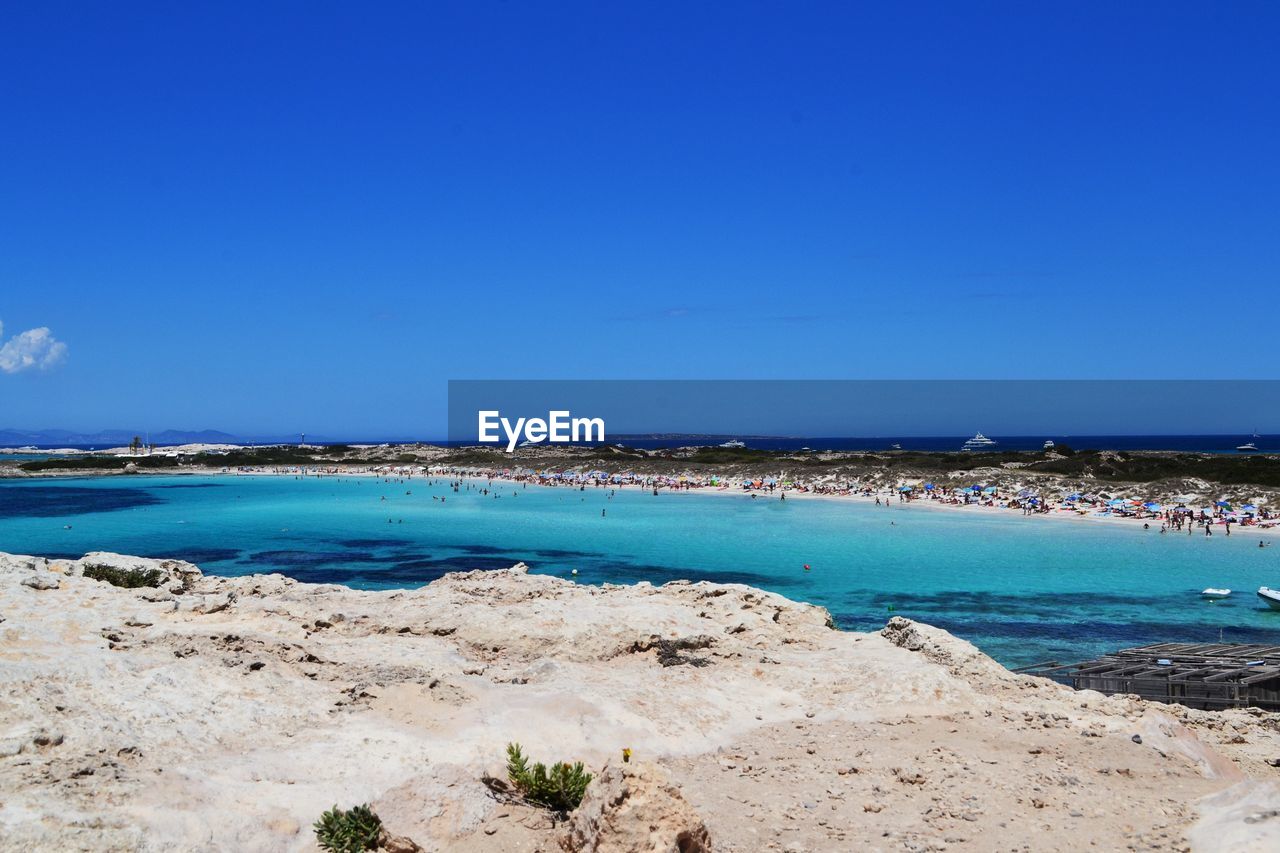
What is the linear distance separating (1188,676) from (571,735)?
33.2ft

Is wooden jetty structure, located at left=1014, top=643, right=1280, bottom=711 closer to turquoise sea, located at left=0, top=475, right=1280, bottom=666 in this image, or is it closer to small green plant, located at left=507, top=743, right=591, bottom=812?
turquoise sea, located at left=0, top=475, right=1280, bottom=666

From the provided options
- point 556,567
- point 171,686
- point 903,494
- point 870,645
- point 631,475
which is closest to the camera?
point 171,686

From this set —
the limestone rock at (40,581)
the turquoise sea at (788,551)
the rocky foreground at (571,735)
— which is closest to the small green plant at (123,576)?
the rocky foreground at (571,735)

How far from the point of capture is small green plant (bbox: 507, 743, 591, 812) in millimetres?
7480

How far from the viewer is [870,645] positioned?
14039 mm

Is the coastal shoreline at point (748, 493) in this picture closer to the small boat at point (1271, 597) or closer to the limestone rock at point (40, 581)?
the small boat at point (1271, 597)

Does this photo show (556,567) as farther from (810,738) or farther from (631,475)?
(631,475)

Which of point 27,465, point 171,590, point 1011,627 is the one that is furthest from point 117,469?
point 1011,627

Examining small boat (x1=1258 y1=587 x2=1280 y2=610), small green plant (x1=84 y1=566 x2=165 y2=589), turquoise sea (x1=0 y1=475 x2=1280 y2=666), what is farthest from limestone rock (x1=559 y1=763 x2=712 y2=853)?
small boat (x1=1258 y1=587 x2=1280 y2=610)

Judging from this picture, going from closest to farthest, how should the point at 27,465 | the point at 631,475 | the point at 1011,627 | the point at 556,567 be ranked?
the point at 1011,627 → the point at 556,567 → the point at 631,475 → the point at 27,465

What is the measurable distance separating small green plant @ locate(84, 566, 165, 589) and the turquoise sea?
1041 cm

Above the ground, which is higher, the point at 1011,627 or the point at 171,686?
the point at 171,686

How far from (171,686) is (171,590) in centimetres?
833

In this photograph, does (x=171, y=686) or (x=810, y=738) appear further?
(x=810, y=738)
